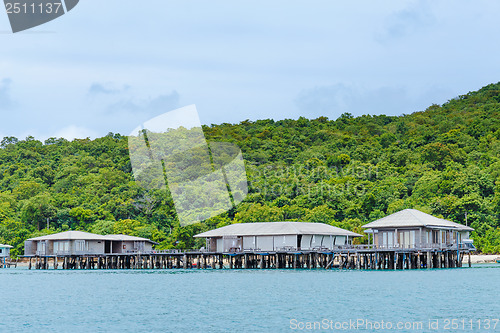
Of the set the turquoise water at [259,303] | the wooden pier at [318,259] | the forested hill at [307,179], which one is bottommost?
the turquoise water at [259,303]

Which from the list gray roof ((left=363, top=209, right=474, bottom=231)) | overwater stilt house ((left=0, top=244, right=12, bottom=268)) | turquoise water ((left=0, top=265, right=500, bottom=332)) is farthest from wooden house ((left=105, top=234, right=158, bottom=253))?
gray roof ((left=363, top=209, right=474, bottom=231))

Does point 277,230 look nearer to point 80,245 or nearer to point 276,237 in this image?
point 276,237

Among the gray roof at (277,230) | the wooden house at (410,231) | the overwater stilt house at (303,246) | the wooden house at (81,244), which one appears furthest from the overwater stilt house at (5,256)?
the wooden house at (410,231)

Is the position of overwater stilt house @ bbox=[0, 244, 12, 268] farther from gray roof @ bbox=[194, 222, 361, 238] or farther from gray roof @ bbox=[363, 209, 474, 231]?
gray roof @ bbox=[363, 209, 474, 231]

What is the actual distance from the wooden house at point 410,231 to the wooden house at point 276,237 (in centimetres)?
522

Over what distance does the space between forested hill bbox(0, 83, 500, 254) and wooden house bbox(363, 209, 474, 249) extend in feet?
46.3

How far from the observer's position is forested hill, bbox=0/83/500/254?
7319 cm

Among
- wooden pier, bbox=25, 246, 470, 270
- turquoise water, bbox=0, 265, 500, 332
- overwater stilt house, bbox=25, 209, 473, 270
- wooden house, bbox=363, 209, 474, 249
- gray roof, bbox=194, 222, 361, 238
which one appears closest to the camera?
turquoise water, bbox=0, 265, 500, 332

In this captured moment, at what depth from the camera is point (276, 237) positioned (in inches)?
2323

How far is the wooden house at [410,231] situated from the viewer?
2091 inches

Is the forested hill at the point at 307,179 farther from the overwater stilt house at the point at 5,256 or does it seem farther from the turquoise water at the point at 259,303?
the turquoise water at the point at 259,303

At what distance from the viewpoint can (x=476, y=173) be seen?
73.5m

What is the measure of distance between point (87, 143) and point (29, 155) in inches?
376

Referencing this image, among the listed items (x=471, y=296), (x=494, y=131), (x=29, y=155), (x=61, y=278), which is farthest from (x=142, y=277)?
(x=29, y=155)
